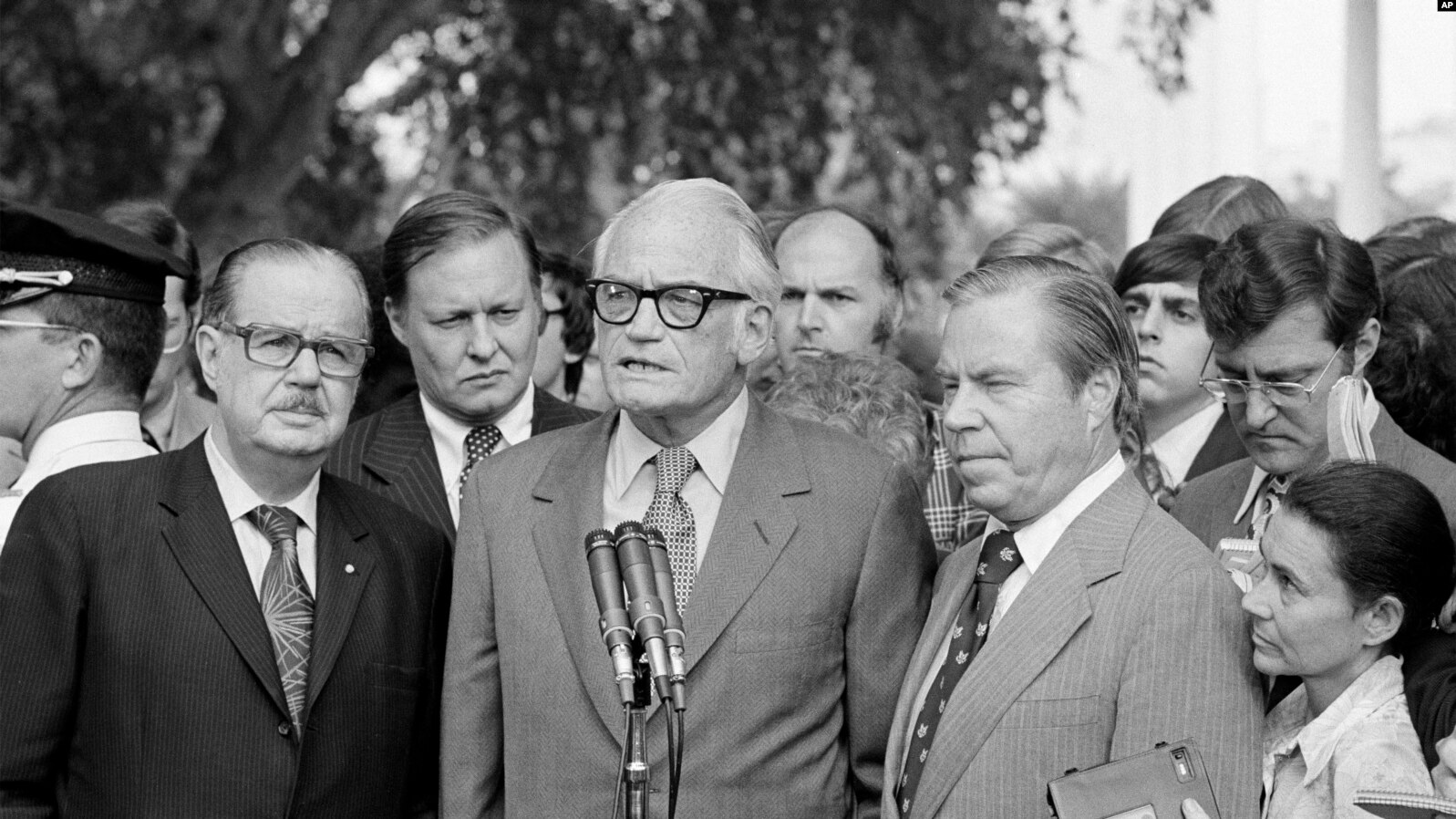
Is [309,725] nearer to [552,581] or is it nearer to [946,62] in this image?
[552,581]

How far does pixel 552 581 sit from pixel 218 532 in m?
0.72

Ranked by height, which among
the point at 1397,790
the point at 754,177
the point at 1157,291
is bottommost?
the point at 1397,790

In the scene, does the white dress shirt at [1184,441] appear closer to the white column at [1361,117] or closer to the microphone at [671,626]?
the microphone at [671,626]

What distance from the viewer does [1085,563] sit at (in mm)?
3406

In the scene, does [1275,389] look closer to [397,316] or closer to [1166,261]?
[1166,261]

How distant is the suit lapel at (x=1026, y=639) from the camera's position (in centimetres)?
334

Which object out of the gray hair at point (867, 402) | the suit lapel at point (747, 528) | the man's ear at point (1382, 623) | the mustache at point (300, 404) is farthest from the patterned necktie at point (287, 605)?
the man's ear at point (1382, 623)

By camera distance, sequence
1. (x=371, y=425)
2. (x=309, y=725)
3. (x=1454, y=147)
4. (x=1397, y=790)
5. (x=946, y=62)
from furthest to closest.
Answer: (x=1454, y=147)
(x=946, y=62)
(x=371, y=425)
(x=309, y=725)
(x=1397, y=790)

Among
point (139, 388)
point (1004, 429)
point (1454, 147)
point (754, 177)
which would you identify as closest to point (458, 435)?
point (139, 388)

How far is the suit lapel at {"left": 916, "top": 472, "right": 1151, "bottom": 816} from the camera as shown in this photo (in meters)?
3.34

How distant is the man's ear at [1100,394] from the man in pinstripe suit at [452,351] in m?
1.83

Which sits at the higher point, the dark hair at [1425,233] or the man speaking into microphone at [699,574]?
the dark hair at [1425,233]

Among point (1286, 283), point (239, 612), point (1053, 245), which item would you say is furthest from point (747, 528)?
point (1053, 245)

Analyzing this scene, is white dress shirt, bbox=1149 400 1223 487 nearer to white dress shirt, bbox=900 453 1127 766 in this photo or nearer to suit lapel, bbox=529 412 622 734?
white dress shirt, bbox=900 453 1127 766
